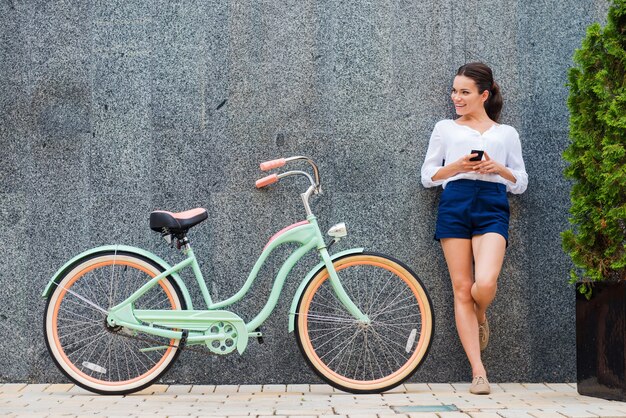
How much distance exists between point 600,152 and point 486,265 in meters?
1.01

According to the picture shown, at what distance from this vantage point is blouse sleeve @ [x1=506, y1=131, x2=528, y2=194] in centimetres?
615

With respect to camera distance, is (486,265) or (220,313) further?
(486,265)

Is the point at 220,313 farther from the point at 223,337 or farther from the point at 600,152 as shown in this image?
the point at 600,152

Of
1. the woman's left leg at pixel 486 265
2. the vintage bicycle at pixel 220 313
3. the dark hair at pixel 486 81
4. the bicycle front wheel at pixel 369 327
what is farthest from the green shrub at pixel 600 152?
the bicycle front wheel at pixel 369 327

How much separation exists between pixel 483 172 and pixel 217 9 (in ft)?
7.36

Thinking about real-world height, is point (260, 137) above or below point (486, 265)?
above

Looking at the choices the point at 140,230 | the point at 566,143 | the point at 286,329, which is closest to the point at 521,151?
the point at 566,143

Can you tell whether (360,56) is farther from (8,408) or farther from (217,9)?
(8,408)

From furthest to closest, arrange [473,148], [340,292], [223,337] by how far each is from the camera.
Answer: [473,148] < [340,292] < [223,337]

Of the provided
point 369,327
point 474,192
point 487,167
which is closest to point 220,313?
point 369,327

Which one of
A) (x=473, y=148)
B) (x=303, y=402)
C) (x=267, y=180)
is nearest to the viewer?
(x=303, y=402)

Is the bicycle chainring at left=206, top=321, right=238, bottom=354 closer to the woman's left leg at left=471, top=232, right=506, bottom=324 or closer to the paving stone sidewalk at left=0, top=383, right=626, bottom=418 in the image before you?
the paving stone sidewalk at left=0, top=383, right=626, bottom=418

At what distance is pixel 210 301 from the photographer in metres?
5.82

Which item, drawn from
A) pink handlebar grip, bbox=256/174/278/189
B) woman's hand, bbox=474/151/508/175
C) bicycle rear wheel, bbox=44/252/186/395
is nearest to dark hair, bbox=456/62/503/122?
woman's hand, bbox=474/151/508/175
